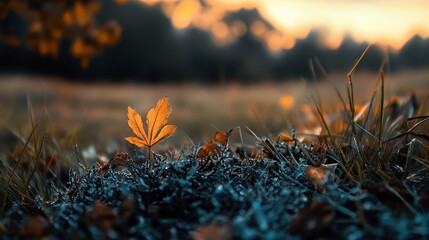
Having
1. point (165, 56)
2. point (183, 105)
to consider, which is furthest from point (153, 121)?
point (165, 56)

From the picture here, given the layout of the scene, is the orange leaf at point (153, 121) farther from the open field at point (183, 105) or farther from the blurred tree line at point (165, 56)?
the blurred tree line at point (165, 56)

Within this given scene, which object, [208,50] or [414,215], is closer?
[414,215]

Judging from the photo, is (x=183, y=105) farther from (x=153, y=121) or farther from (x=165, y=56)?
(x=165, y=56)

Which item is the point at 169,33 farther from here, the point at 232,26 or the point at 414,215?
the point at 414,215

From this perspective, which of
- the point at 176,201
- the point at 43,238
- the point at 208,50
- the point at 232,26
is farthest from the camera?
the point at 232,26

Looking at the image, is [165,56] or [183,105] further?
[165,56]

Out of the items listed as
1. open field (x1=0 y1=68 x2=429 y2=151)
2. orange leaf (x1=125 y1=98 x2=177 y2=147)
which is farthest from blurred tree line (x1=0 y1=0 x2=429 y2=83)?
orange leaf (x1=125 y1=98 x2=177 y2=147)

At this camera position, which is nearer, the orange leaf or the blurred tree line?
the orange leaf

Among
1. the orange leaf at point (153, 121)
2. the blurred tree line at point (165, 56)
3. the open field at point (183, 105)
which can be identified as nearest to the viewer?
the orange leaf at point (153, 121)

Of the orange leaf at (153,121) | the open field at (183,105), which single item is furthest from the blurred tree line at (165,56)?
the orange leaf at (153,121)

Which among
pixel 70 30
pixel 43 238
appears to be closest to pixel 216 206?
pixel 43 238

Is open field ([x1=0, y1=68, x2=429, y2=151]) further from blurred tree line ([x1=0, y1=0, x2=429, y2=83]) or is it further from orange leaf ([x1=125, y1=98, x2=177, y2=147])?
blurred tree line ([x1=0, y1=0, x2=429, y2=83])
